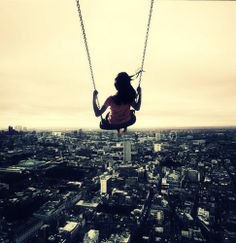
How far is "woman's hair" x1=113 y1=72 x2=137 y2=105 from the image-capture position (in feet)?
6.85

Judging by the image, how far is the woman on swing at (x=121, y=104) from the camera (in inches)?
83.2

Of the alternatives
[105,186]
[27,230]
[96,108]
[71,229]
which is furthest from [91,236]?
[96,108]

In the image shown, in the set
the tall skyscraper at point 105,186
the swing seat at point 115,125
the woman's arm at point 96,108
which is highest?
A: the woman's arm at point 96,108

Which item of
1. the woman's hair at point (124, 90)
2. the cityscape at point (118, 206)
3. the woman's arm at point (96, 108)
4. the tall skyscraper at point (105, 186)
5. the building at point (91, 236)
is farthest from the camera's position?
the tall skyscraper at point (105, 186)

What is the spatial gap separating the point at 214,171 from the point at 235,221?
41.0ft

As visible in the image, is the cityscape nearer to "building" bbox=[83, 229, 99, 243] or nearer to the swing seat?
"building" bbox=[83, 229, 99, 243]

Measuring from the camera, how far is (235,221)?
11484 mm

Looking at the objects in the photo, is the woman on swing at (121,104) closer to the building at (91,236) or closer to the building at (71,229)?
the building at (91,236)

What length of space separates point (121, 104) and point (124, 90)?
15 centimetres

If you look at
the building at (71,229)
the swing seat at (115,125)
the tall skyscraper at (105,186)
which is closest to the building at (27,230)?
the building at (71,229)

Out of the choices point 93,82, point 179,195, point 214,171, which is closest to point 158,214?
point 179,195

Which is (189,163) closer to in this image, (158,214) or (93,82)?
(158,214)

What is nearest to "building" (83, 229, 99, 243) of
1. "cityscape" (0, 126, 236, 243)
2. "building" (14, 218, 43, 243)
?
"cityscape" (0, 126, 236, 243)

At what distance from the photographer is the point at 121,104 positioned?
2.24 m
